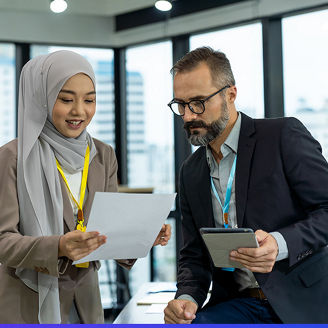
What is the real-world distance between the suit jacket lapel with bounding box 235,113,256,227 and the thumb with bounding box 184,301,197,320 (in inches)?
14.3

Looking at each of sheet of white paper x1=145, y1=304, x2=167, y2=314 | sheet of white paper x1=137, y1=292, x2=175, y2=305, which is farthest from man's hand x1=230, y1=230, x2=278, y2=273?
sheet of white paper x1=137, y1=292, x2=175, y2=305

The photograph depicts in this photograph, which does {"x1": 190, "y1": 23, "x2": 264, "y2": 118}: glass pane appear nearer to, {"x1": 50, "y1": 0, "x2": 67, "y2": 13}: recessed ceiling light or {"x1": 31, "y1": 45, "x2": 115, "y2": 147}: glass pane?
{"x1": 31, "y1": 45, "x2": 115, "y2": 147}: glass pane

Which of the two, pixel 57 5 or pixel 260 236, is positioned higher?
pixel 57 5

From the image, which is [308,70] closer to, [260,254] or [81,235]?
[260,254]

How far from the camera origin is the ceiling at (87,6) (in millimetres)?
5535

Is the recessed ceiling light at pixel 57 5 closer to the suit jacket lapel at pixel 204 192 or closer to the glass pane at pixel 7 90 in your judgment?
the glass pane at pixel 7 90

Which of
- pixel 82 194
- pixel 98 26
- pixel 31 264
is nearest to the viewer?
pixel 31 264

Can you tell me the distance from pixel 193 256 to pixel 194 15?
3.71 meters

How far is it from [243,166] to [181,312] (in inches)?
24.7

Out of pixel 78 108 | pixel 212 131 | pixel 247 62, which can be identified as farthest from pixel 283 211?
pixel 247 62

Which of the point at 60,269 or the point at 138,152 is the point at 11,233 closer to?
the point at 60,269

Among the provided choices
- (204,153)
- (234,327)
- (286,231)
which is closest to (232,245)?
(286,231)

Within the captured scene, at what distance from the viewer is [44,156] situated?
2004 millimetres

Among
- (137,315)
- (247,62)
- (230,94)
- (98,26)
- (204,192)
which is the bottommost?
(137,315)
